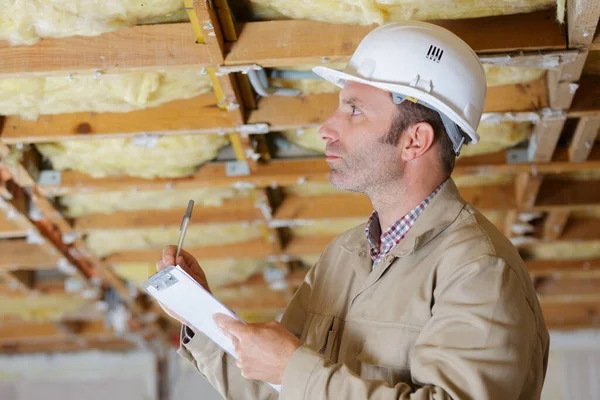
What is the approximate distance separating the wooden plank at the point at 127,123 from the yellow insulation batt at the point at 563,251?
7.99ft

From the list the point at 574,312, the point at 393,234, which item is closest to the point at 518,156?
the point at 393,234

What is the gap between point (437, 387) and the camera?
50.6 inches

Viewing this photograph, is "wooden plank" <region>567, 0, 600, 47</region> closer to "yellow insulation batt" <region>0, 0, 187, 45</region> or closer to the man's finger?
"yellow insulation batt" <region>0, 0, 187, 45</region>

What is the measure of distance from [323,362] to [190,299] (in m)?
0.33

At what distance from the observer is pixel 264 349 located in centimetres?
140

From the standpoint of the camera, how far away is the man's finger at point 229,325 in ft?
4.69

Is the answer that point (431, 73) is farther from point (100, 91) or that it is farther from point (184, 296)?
point (100, 91)

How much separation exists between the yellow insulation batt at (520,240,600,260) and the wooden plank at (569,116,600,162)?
4.38ft

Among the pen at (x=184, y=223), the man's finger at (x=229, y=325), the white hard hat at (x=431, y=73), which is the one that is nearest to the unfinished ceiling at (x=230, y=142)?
the white hard hat at (x=431, y=73)

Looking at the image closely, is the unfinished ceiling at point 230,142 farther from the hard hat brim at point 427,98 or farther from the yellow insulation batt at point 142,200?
the hard hat brim at point 427,98

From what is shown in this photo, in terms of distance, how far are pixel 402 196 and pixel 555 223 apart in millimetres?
2703

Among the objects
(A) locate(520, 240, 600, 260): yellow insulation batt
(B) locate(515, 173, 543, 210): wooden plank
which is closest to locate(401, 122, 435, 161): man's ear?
(B) locate(515, 173, 543, 210): wooden plank

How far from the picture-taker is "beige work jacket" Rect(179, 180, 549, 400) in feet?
4.26

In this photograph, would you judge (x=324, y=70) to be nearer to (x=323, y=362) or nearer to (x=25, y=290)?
(x=323, y=362)
